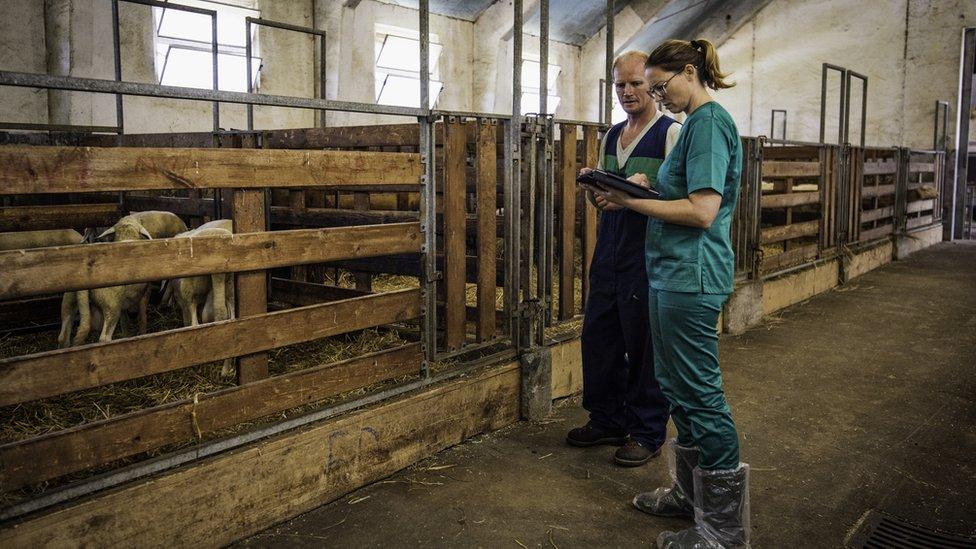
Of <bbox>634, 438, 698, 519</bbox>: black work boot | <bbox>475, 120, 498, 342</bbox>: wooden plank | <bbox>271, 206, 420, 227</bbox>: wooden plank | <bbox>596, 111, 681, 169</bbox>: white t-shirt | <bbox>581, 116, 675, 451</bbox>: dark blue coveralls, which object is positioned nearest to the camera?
<bbox>634, 438, 698, 519</bbox>: black work boot

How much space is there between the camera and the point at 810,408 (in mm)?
4051

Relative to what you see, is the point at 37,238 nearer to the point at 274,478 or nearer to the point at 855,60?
the point at 274,478

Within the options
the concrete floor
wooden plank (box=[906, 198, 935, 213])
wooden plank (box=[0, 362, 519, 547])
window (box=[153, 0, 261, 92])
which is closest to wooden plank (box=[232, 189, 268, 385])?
wooden plank (box=[0, 362, 519, 547])

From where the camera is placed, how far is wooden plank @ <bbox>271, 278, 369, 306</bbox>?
3877 millimetres

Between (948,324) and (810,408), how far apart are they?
2.91 m

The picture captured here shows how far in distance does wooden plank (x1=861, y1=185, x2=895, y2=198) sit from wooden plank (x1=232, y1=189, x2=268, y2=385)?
312 inches

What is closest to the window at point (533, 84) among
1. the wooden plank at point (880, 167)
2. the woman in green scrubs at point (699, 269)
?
Answer: the wooden plank at point (880, 167)

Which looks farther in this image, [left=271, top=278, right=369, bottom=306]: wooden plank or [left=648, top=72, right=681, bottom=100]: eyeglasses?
[left=271, top=278, right=369, bottom=306]: wooden plank

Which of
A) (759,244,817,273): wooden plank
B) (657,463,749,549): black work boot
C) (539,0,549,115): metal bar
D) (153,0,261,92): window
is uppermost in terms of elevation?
(153,0,261,92): window

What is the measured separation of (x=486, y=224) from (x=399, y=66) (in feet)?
26.7

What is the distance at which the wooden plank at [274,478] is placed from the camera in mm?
2223

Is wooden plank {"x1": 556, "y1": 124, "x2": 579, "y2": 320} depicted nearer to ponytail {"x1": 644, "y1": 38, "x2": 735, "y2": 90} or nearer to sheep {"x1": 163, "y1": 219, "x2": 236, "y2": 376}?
ponytail {"x1": 644, "y1": 38, "x2": 735, "y2": 90}

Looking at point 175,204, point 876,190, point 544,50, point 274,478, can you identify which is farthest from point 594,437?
point 876,190

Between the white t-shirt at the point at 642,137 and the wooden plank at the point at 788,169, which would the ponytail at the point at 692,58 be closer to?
Result: the white t-shirt at the point at 642,137
